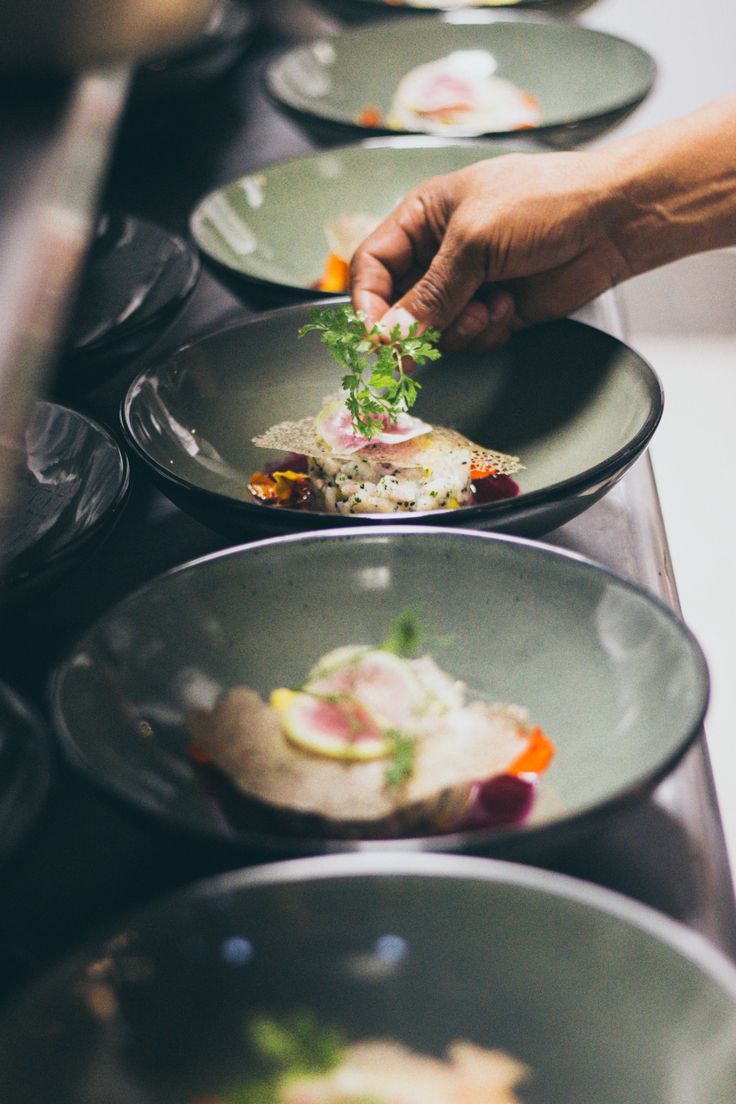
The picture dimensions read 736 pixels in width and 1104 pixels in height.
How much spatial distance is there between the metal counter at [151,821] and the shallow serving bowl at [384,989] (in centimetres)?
5

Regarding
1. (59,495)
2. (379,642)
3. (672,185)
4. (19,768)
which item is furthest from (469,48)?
(19,768)

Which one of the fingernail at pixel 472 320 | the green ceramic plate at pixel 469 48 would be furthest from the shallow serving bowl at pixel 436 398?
the green ceramic plate at pixel 469 48

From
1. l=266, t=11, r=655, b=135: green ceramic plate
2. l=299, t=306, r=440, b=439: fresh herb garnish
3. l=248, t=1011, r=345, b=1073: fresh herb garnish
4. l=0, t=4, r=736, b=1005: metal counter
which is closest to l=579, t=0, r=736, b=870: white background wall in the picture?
l=0, t=4, r=736, b=1005: metal counter

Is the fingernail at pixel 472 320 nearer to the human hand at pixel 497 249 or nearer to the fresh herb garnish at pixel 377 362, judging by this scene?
the human hand at pixel 497 249

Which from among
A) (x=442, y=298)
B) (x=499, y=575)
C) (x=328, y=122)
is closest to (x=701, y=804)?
(x=499, y=575)

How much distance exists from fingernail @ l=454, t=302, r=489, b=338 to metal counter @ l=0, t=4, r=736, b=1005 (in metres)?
0.26

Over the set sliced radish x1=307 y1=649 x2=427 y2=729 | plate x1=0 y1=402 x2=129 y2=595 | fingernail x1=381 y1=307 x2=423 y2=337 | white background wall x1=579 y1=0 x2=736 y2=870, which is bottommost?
white background wall x1=579 y1=0 x2=736 y2=870

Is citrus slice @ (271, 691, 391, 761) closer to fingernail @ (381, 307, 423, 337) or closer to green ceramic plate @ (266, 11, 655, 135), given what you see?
fingernail @ (381, 307, 423, 337)

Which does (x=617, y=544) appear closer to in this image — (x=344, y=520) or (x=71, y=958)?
(x=344, y=520)

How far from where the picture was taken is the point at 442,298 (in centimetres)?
147

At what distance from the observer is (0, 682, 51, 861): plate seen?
74cm

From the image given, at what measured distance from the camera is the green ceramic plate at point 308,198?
1808 mm

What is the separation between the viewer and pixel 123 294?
1.50 m

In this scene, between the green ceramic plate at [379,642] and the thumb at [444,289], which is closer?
the green ceramic plate at [379,642]
